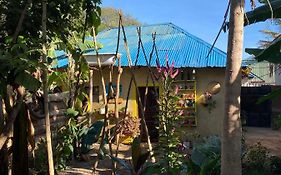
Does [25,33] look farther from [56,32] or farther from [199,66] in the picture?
[199,66]

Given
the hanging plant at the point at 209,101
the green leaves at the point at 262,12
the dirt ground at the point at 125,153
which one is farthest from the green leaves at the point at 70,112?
the hanging plant at the point at 209,101

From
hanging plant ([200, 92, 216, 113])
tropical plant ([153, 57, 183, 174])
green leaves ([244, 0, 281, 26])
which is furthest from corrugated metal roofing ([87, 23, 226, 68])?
green leaves ([244, 0, 281, 26])

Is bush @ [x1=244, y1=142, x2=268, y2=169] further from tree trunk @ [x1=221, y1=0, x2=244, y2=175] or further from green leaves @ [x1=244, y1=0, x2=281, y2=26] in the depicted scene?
tree trunk @ [x1=221, y1=0, x2=244, y2=175]

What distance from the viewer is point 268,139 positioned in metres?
14.3

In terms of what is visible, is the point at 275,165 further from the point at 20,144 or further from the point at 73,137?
the point at 20,144

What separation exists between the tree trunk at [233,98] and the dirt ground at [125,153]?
3.92 m

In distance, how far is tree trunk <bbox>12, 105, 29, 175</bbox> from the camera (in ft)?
Answer: 16.9

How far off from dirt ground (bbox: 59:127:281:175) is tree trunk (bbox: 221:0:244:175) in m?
3.92

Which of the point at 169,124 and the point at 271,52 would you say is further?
the point at 169,124

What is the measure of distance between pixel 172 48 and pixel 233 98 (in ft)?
35.0

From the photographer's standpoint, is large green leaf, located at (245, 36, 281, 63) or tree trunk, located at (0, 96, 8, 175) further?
large green leaf, located at (245, 36, 281, 63)

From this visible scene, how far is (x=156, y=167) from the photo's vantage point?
5578mm

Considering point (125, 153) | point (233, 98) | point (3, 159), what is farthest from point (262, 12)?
point (125, 153)

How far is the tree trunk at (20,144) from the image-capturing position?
5.14 m
